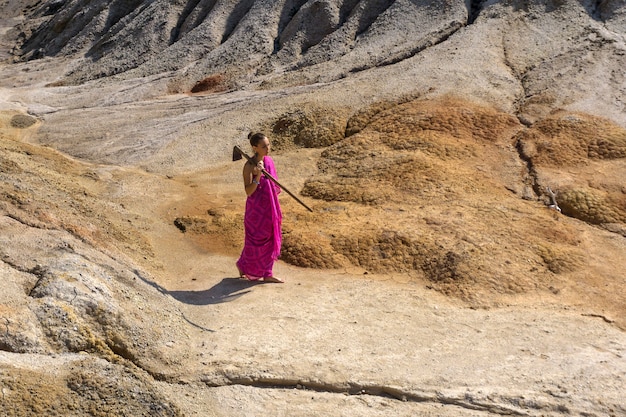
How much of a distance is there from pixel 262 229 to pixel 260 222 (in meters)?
0.08

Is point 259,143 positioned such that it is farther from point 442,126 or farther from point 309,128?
point 309,128

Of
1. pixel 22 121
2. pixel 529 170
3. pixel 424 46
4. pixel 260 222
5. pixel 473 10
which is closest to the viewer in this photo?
pixel 260 222

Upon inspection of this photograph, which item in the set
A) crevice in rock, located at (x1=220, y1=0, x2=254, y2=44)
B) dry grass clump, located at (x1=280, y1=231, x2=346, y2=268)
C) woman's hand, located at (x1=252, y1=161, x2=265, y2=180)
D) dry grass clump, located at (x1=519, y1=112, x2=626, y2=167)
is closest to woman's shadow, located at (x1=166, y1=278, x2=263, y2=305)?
dry grass clump, located at (x1=280, y1=231, x2=346, y2=268)

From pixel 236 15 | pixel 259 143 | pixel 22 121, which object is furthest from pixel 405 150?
pixel 236 15

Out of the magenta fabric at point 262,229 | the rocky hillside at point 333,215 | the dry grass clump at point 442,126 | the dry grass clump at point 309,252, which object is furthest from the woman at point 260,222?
the dry grass clump at point 442,126

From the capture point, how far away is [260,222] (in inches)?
295

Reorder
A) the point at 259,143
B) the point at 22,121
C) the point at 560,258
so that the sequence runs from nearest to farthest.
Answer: the point at 259,143, the point at 560,258, the point at 22,121

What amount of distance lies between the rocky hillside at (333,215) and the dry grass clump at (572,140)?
49mm

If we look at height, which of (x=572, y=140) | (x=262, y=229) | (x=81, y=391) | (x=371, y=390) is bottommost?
(x=371, y=390)

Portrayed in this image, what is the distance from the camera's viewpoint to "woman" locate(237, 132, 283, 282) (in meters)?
7.26

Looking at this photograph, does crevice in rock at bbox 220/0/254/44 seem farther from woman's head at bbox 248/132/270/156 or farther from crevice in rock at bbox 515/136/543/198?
woman's head at bbox 248/132/270/156

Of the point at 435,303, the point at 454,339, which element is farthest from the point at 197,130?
the point at 454,339

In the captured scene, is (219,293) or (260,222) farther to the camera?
(260,222)

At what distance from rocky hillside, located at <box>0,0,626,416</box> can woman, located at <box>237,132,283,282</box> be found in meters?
0.29
